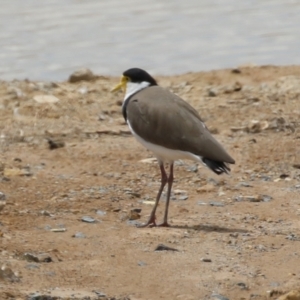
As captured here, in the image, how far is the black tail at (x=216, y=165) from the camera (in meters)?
8.71

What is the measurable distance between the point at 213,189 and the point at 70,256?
239 centimetres

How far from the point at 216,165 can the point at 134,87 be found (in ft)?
4.39

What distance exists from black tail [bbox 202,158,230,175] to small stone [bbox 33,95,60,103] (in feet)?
13.0

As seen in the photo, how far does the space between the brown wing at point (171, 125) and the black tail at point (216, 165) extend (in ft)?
0.13

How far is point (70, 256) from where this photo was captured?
25.0ft

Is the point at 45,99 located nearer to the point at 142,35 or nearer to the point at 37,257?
the point at 37,257

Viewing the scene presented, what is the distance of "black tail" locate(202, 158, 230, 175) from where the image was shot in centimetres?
871

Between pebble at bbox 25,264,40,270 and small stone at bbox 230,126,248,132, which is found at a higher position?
pebble at bbox 25,264,40,270

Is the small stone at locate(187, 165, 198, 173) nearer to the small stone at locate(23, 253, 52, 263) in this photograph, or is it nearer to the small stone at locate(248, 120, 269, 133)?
the small stone at locate(248, 120, 269, 133)

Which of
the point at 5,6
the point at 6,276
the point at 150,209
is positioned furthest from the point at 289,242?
the point at 5,6

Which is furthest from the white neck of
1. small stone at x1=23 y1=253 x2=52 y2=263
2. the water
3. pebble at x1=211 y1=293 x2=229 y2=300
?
the water

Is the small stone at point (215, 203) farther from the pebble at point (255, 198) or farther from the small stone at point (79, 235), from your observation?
the small stone at point (79, 235)

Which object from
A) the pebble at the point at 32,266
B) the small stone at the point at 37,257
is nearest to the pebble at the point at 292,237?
the small stone at the point at 37,257

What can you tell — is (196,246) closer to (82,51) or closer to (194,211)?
(194,211)
